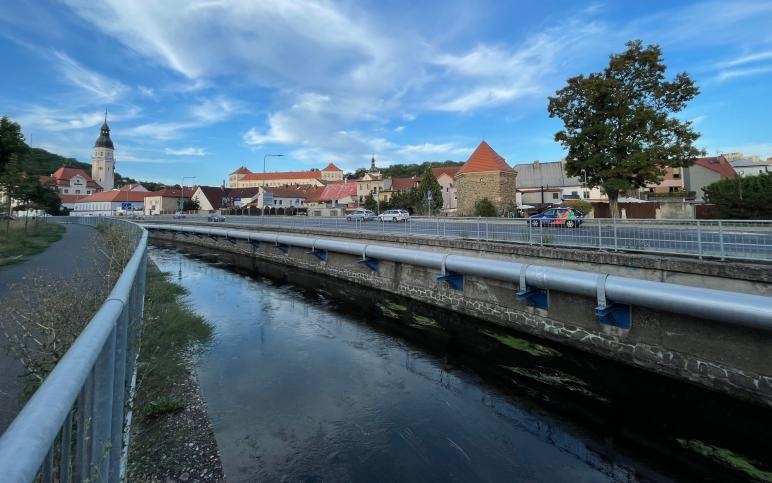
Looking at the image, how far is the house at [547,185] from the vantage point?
66438mm

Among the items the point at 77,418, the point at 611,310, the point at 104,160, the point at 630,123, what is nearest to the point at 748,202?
the point at 630,123

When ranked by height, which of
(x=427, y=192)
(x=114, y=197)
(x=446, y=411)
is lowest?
(x=446, y=411)

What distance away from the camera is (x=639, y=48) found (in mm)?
26766

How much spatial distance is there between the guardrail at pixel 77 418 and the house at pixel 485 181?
179 feet

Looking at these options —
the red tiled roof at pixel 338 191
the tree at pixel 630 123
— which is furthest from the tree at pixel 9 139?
the red tiled roof at pixel 338 191

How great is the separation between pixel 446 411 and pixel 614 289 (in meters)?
4.24

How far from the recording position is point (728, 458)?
5.82 meters

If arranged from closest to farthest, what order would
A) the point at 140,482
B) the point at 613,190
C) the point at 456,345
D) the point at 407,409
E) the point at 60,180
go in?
1. the point at 140,482
2. the point at 407,409
3. the point at 456,345
4. the point at 613,190
5. the point at 60,180

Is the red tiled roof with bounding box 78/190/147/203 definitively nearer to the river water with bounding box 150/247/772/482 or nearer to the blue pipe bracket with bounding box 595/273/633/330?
the river water with bounding box 150/247/772/482

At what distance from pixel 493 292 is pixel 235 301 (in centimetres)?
916

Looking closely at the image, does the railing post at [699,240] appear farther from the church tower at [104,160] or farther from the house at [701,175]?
the church tower at [104,160]

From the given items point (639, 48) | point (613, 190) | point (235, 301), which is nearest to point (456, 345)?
point (235, 301)

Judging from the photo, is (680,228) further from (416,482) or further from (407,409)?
(416,482)

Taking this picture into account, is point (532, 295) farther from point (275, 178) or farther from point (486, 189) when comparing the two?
point (275, 178)
